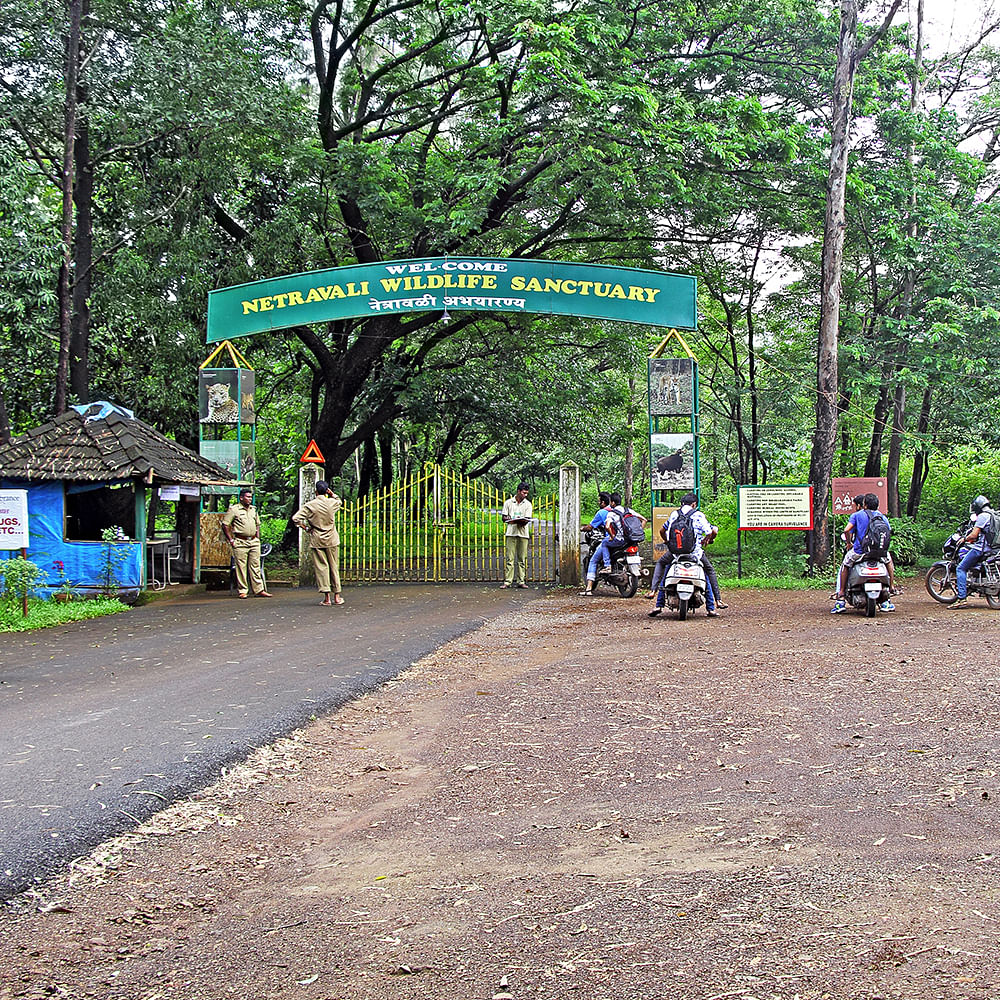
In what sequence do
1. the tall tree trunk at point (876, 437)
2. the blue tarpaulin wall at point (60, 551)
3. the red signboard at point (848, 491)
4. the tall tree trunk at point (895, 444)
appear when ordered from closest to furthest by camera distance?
the blue tarpaulin wall at point (60, 551) → the red signboard at point (848, 491) → the tall tree trunk at point (895, 444) → the tall tree trunk at point (876, 437)

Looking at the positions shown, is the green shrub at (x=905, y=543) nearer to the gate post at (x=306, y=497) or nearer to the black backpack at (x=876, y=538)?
the black backpack at (x=876, y=538)

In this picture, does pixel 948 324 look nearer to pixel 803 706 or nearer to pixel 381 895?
pixel 803 706

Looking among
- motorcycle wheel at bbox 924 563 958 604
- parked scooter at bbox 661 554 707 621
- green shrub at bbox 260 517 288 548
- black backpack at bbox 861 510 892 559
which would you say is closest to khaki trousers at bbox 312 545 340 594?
parked scooter at bbox 661 554 707 621

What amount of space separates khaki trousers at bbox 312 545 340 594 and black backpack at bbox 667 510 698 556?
17.5 feet

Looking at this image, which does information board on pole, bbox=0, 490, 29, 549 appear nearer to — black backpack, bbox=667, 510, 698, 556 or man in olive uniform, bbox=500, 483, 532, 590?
man in olive uniform, bbox=500, 483, 532, 590

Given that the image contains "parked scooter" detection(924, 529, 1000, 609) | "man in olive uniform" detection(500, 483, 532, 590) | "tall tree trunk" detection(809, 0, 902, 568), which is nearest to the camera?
"parked scooter" detection(924, 529, 1000, 609)

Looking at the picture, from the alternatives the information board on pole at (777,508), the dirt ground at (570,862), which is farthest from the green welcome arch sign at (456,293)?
the dirt ground at (570,862)

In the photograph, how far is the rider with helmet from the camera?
13750mm

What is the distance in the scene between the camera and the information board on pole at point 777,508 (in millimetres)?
16891

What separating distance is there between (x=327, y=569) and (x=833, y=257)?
1076cm

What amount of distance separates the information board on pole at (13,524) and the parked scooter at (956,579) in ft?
42.7

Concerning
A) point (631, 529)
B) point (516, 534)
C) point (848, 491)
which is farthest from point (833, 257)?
point (516, 534)

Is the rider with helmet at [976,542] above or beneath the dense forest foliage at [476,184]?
beneath

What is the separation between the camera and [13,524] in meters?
13.7
